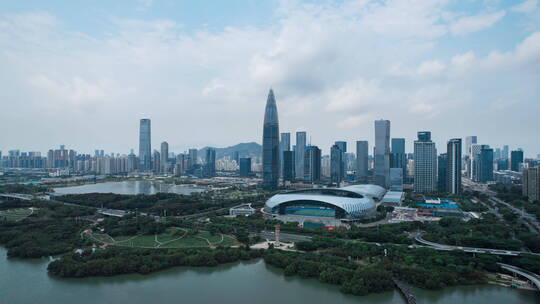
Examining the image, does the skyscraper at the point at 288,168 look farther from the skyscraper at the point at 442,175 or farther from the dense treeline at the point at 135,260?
the dense treeline at the point at 135,260

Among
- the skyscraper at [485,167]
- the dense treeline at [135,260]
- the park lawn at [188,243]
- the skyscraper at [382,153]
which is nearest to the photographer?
the dense treeline at [135,260]

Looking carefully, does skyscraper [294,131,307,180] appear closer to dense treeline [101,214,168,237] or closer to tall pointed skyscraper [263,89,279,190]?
tall pointed skyscraper [263,89,279,190]

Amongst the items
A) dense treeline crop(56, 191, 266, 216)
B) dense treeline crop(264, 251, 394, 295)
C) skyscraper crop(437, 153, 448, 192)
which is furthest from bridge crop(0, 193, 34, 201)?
skyscraper crop(437, 153, 448, 192)

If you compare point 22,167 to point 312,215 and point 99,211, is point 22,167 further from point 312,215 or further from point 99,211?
point 312,215

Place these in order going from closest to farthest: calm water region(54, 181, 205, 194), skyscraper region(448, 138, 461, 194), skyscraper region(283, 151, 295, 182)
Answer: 1. skyscraper region(448, 138, 461, 194)
2. calm water region(54, 181, 205, 194)
3. skyscraper region(283, 151, 295, 182)

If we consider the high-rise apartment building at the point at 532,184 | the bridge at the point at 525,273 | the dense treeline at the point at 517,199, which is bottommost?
the bridge at the point at 525,273

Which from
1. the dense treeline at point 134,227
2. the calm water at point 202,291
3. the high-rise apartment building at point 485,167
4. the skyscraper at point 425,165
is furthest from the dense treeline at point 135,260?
the high-rise apartment building at point 485,167
